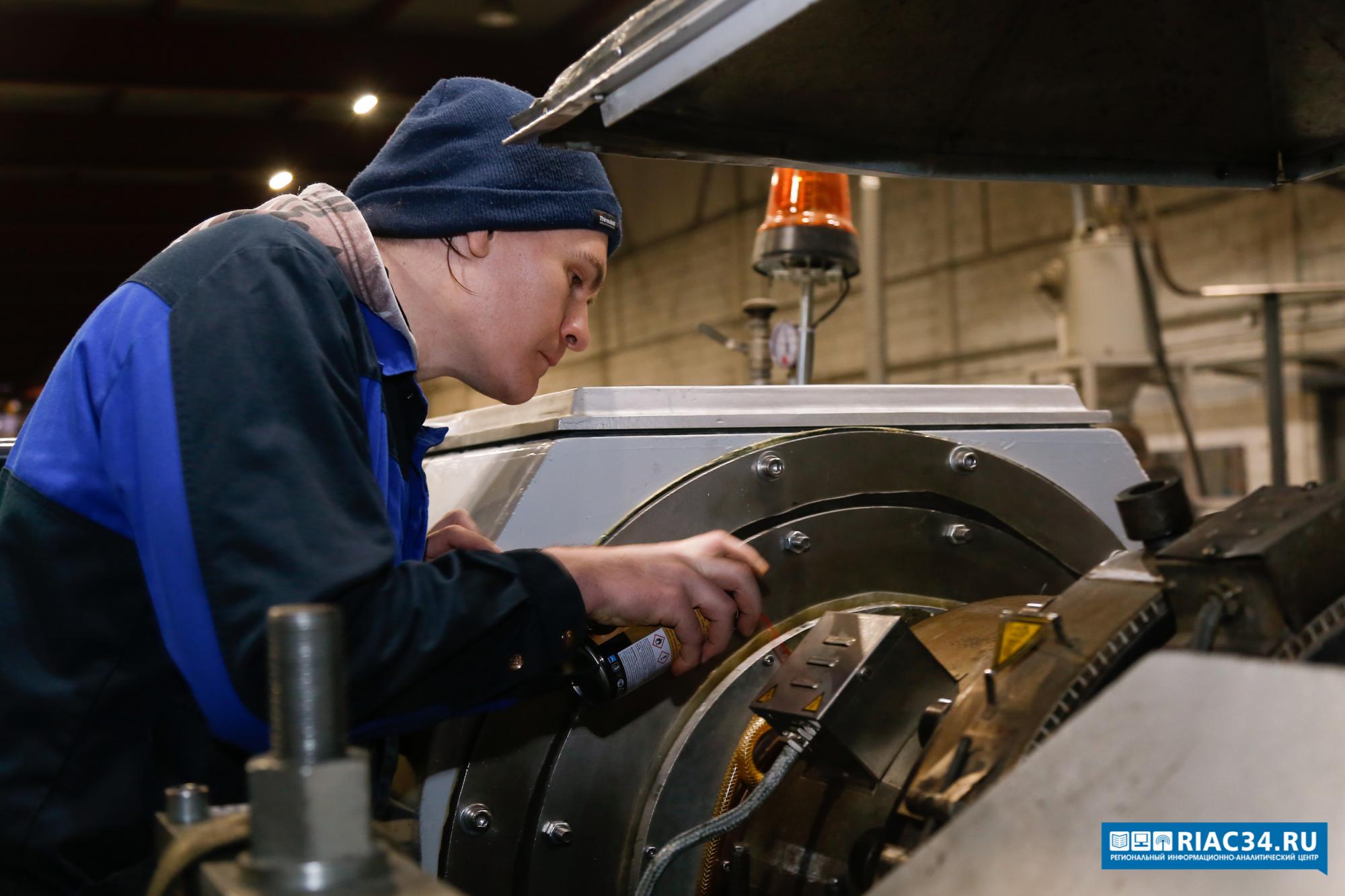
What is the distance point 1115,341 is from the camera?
156 inches

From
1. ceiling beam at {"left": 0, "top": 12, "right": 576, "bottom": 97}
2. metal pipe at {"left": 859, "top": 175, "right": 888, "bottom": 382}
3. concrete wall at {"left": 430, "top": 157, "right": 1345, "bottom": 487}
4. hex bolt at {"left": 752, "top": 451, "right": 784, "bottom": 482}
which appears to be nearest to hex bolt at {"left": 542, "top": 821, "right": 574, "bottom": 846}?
hex bolt at {"left": 752, "top": 451, "right": 784, "bottom": 482}

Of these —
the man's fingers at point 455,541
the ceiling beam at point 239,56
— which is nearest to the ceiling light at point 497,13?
the ceiling beam at point 239,56

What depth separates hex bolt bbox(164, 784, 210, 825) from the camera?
579 mm

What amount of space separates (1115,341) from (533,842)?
3405mm

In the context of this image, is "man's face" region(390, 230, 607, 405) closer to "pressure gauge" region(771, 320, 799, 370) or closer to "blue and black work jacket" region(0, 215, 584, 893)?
"blue and black work jacket" region(0, 215, 584, 893)

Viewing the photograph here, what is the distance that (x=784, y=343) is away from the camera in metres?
1.90

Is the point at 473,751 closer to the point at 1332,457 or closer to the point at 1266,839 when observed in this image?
the point at 1266,839

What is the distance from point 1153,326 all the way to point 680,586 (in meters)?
3.49

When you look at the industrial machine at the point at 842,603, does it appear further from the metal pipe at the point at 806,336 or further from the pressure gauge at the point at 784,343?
the pressure gauge at the point at 784,343

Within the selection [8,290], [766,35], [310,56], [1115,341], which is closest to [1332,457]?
[1115,341]

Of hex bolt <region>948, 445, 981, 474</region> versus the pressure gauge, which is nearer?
hex bolt <region>948, 445, 981, 474</region>

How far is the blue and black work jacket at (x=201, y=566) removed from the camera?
0.74 meters

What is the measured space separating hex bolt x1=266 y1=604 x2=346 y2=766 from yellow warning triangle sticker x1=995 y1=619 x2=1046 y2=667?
0.43m

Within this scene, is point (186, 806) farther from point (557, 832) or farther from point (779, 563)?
point (779, 563)
